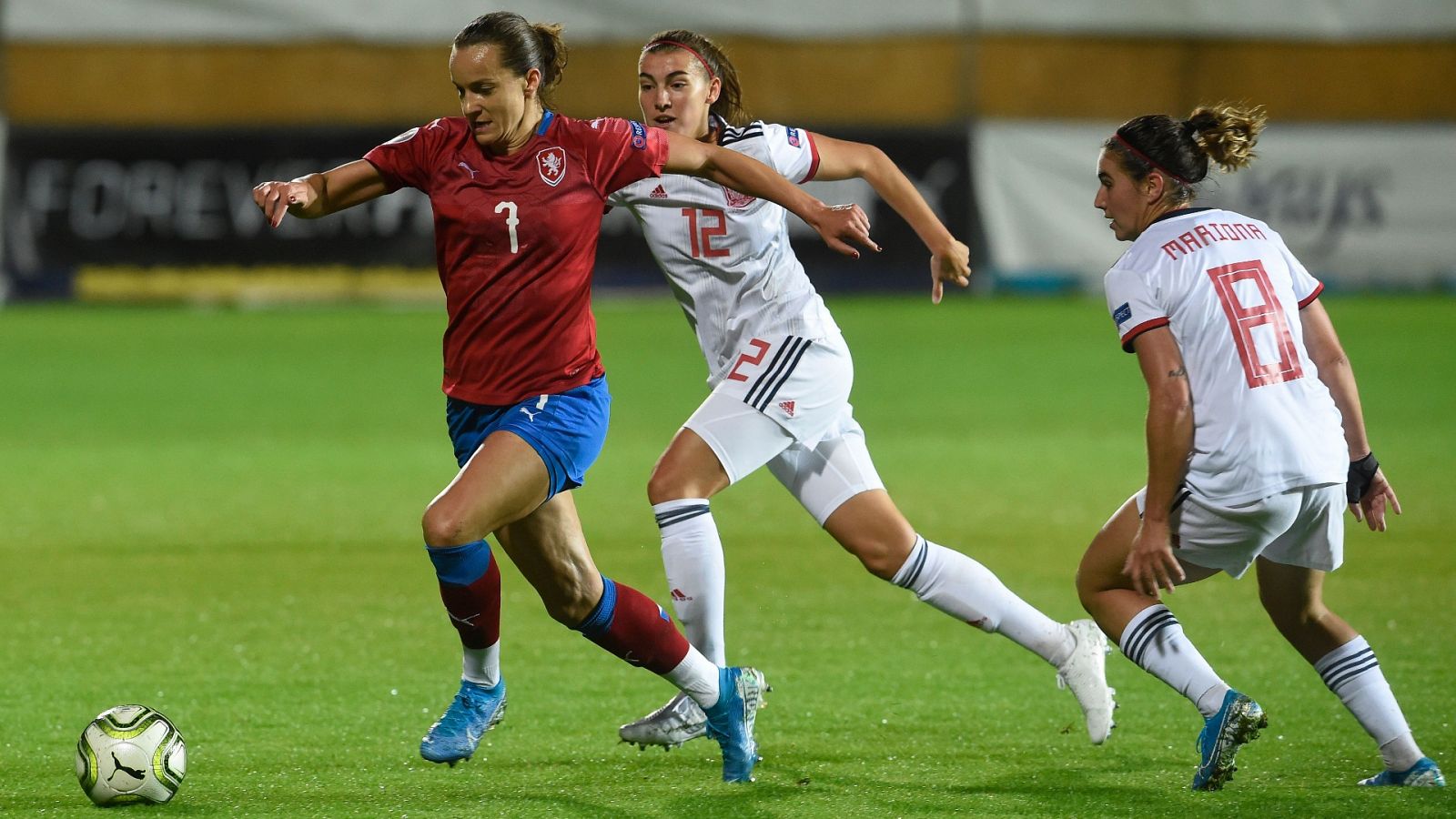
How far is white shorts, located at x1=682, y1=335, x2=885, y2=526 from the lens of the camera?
493 cm

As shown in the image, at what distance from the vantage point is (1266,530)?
4164 mm

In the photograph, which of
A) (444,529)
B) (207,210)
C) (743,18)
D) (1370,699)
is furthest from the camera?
(743,18)

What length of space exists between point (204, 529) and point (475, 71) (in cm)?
490

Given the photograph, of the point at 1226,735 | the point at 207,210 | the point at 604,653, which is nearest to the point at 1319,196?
the point at 207,210

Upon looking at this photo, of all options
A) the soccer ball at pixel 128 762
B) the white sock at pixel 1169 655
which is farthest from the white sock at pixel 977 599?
the soccer ball at pixel 128 762

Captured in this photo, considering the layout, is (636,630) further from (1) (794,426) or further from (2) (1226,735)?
(2) (1226,735)

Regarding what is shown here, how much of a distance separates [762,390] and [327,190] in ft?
4.26

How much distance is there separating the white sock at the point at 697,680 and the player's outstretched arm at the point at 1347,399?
161cm

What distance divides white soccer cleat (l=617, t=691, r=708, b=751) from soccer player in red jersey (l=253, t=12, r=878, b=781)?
0.27 m

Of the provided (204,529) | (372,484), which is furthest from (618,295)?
(204,529)

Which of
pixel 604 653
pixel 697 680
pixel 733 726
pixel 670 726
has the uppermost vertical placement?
pixel 697 680

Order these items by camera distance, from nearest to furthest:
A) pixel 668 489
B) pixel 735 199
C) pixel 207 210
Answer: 1. pixel 668 489
2. pixel 735 199
3. pixel 207 210

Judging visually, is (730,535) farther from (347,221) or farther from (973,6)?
(973,6)

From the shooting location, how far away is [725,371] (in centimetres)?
514
